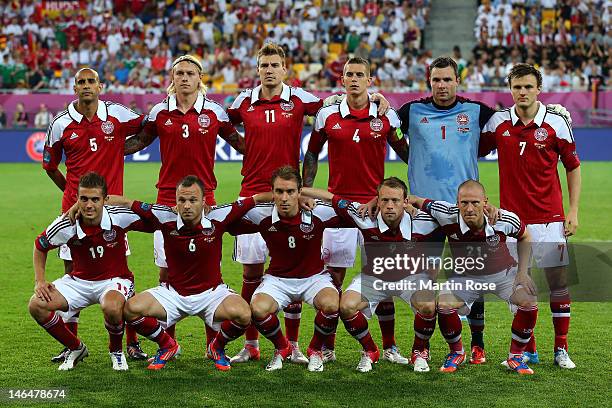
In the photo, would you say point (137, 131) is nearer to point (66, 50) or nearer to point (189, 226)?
point (189, 226)

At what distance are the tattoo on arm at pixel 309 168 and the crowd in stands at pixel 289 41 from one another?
1383cm

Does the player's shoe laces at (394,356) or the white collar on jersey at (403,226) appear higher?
the white collar on jersey at (403,226)

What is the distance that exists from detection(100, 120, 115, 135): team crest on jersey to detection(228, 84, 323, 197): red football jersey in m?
0.88

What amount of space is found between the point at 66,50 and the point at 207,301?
19.8 metres

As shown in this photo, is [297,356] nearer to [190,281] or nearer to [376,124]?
[190,281]

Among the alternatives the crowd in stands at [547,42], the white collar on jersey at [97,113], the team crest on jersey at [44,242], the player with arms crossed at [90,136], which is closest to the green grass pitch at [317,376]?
the player with arms crossed at [90,136]

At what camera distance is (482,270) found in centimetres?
634

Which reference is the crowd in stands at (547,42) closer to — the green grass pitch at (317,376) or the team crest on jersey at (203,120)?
the green grass pitch at (317,376)

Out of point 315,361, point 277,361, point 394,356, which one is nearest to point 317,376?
point 315,361

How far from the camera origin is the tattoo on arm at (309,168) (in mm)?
6777

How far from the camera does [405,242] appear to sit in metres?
6.26

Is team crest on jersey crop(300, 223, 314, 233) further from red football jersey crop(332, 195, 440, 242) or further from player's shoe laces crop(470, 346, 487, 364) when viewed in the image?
player's shoe laces crop(470, 346, 487, 364)

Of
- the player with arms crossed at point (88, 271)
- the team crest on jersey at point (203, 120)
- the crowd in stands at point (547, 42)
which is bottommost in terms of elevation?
the player with arms crossed at point (88, 271)

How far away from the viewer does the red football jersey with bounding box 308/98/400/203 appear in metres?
6.66
